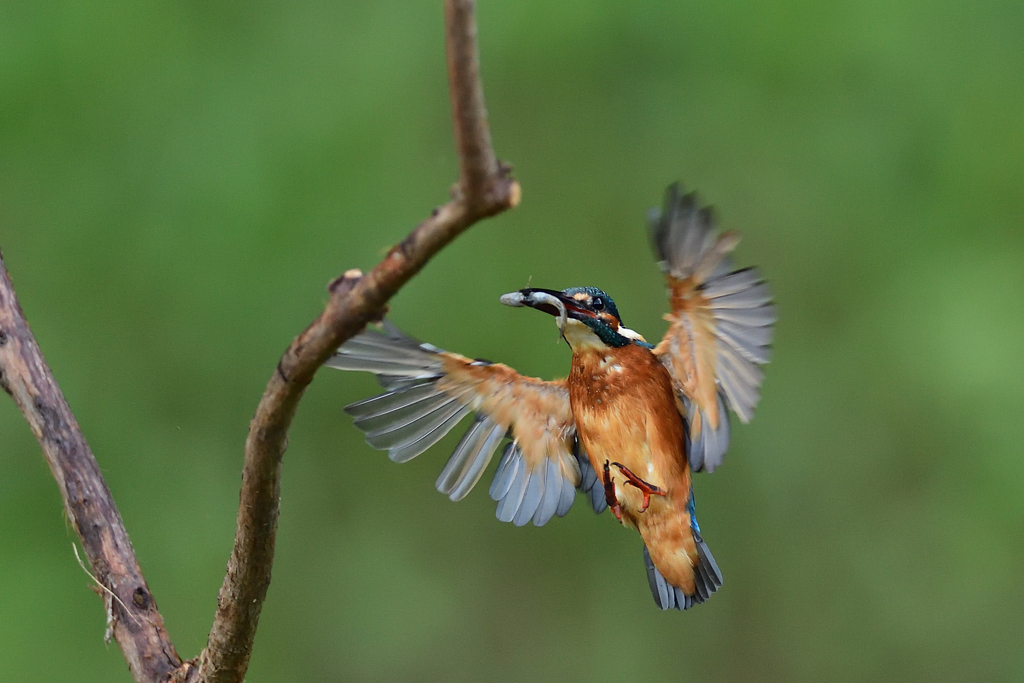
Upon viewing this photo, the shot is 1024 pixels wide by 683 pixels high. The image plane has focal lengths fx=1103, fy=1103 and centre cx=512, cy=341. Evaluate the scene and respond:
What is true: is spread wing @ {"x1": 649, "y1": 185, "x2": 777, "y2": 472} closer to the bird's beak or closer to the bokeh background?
the bird's beak

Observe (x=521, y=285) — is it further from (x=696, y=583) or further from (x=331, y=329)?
(x=331, y=329)

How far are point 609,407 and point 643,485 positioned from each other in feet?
0.56

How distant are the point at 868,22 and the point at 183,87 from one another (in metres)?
2.77

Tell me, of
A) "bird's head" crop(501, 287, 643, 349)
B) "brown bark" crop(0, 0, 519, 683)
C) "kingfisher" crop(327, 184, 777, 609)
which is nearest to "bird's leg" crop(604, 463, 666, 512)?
"kingfisher" crop(327, 184, 777, 609)

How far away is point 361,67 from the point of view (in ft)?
14.5

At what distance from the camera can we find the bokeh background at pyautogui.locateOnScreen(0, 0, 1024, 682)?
423cm

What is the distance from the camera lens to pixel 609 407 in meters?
2.22

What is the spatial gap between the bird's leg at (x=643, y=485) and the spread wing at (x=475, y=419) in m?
0.20

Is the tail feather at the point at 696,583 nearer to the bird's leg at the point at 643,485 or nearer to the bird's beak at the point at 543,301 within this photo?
the bird's leg at the point at 643,485

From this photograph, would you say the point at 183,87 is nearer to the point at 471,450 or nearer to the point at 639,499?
the point at 471,450

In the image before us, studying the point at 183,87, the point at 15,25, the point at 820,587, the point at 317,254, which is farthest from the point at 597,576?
the point at 15,25

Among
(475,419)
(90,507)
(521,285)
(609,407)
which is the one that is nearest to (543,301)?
(609,407)

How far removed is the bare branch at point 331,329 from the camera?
123cm

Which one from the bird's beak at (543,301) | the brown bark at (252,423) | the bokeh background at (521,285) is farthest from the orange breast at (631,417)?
the bokeh background at (521,285)
